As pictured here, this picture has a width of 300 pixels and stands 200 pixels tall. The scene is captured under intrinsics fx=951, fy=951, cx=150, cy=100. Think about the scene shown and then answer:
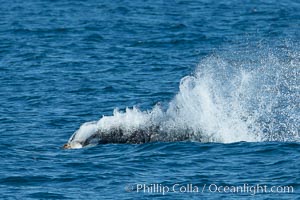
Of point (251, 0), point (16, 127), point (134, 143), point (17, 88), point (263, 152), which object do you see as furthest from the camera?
point (251, 0)

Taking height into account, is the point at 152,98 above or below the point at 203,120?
below

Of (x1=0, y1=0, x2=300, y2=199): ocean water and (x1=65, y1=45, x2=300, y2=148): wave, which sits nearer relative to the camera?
(x1=0, y1=0, x2=300, y2=199): ocean water

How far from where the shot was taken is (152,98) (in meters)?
31.2

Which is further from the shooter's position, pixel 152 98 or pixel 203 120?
pixel 152 98

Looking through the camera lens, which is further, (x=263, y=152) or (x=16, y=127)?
(x=16, y=127)

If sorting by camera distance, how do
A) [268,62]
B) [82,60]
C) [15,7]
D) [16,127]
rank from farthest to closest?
[15,7]
[82,60]
[268,62]
[16,127]

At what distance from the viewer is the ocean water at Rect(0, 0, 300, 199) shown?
1978cm

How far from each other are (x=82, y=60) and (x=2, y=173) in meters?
18.3

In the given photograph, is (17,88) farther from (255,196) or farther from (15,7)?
(15,7)

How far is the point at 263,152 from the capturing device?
2186cm

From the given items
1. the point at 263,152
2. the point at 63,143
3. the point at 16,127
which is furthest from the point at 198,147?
the point at 16,127

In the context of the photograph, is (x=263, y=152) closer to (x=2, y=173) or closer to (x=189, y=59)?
(x=2, y=173)

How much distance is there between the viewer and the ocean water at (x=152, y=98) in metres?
19.8

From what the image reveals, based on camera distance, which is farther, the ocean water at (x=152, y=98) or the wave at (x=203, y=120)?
the wave at (x=203, y=120)
